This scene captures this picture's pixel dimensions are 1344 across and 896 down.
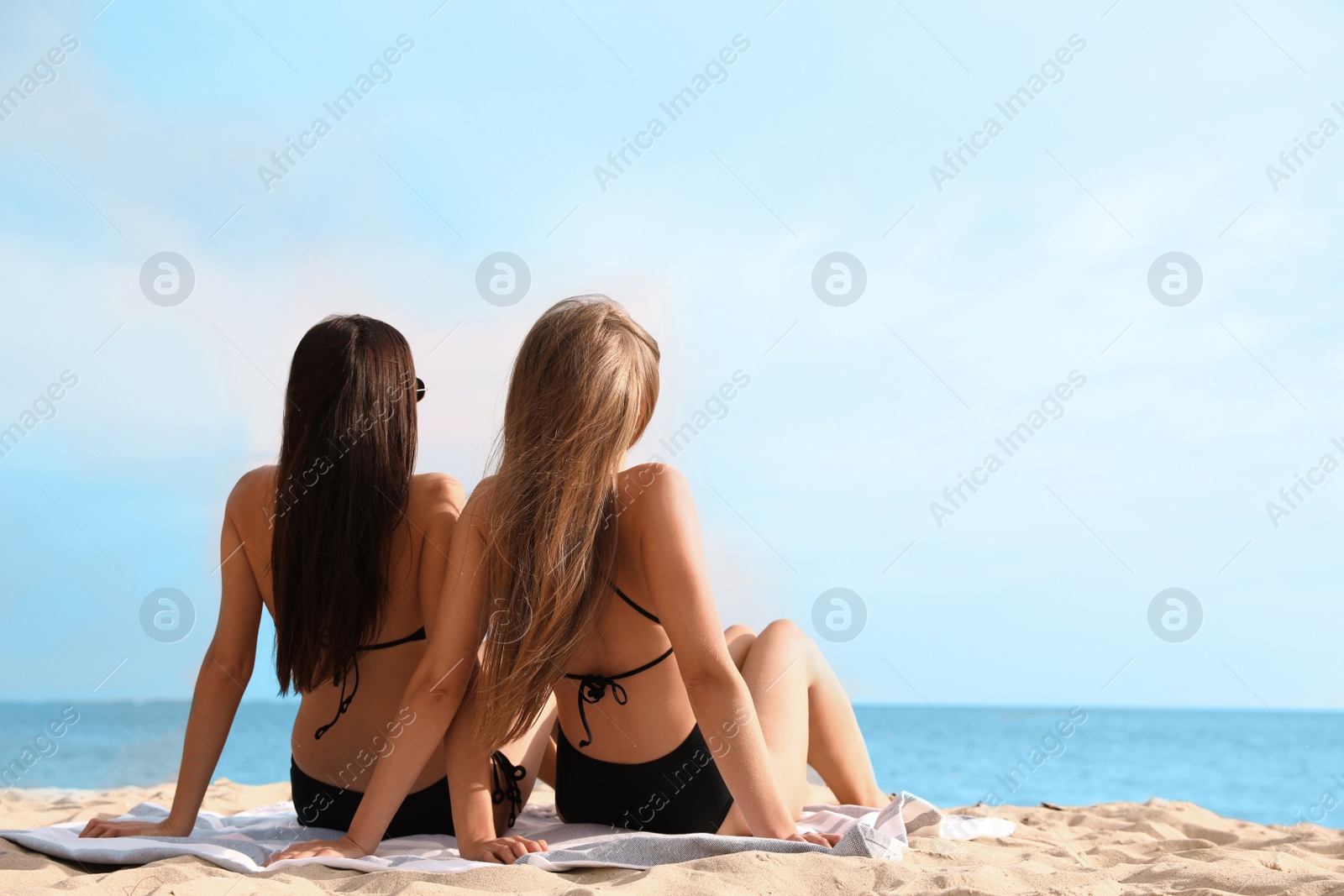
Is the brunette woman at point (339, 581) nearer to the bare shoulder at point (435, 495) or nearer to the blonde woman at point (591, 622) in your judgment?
the bare shoulder at point (435, 495)

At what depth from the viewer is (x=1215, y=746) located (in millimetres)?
26016

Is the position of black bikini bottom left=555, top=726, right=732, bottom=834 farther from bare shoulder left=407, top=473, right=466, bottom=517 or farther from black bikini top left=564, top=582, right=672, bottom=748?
bare shoulder left=407, top=473, right=466, bottom=517

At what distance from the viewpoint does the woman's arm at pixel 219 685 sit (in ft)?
8.52

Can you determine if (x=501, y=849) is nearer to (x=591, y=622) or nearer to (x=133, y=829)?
(x=591, y=622)

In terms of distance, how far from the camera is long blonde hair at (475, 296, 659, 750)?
2.34 meters

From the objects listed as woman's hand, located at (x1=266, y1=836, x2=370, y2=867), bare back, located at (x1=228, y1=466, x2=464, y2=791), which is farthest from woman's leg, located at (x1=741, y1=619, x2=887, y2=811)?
woman's hand, located at (x1=266, y1=836, x2=370, y2=867)

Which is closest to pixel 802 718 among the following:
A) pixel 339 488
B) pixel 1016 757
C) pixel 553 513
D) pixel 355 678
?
pixel 553 513

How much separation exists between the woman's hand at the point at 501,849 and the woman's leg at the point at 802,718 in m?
0.69

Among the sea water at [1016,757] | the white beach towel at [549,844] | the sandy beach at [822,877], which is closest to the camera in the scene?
the sandy beach at [822,877]

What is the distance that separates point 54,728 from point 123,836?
0.98 meters

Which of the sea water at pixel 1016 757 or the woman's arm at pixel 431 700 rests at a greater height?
the woman's arm at pixel 431 700

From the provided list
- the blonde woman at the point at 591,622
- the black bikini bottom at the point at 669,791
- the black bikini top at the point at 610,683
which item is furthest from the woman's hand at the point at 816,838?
the black bikini top at the point at 610,683

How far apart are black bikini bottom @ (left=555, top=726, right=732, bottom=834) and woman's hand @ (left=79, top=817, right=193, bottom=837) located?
1.17 metres

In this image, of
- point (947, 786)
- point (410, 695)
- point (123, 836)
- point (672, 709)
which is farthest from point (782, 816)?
point (947, 786)
